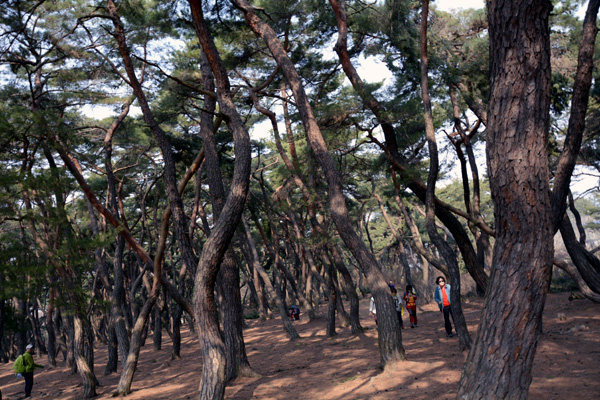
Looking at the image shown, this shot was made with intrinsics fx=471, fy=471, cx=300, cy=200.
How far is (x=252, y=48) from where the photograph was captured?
12.0 m

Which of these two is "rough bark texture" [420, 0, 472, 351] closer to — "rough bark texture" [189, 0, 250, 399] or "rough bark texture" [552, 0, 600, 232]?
"rough bark texture" [552, 0, 600, 232]

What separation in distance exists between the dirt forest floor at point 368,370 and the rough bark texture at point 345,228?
17.4 inches

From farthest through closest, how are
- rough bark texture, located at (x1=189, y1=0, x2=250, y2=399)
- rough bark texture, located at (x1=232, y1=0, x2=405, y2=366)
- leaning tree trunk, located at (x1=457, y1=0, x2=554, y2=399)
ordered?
rough bark texture, located at (x1=232, y1=0, x2=405, y2=366) → rough bark texture, located at (x1=189, y1=0, x2=250, y2=399) → leaning tree trunk, located at (x1=457, y1=0, x2=554, y2=399)

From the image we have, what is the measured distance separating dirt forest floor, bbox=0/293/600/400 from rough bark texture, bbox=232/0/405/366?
442 mm

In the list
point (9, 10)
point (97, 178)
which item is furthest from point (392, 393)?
point (97, 178)

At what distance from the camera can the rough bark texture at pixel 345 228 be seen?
7.38 m

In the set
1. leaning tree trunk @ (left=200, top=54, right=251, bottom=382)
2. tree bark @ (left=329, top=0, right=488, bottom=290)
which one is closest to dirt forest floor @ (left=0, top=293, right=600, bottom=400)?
leaning tree trunk @ (left=200, top=54, right=251, bottom=382)

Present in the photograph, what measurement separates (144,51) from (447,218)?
26.9 feet

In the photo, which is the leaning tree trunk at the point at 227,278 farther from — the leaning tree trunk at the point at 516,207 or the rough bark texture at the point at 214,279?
the leaning tree trunk at the point at 516,207

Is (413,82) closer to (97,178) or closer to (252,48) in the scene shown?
(252,48)

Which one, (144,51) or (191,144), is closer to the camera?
(144,51)

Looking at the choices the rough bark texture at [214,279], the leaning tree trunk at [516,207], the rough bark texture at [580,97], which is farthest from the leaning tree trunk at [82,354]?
the rough bark texture at [580,97]

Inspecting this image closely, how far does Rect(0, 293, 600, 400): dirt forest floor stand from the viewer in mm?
6176

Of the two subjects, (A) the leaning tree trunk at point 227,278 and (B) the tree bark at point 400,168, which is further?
(B) the tree bark at point 400,168
